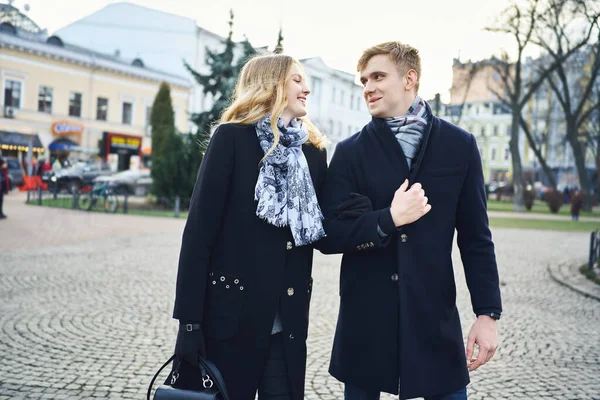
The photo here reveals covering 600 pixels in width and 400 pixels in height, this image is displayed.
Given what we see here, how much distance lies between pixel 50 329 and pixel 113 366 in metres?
1.38

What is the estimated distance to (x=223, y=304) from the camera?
2.34 meters

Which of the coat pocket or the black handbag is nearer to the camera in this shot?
the black handbag

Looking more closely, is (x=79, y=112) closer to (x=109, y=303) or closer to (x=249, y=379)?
(x=109, y=303)

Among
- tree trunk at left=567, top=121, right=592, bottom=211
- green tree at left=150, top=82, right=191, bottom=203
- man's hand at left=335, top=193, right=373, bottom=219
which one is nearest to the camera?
man's hand at left=335, top=193, right=373, bottom=219

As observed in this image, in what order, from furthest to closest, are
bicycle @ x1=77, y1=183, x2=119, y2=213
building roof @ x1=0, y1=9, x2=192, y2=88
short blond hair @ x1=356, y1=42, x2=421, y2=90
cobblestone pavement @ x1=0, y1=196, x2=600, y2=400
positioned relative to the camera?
building roof @ x1=0, y1=9, x2=192, y2=88 < bicycle @ x1=77, y1=183, x2=119, y2=213 < cobblestone pavement @ x1=0, y1=196, x2=600, y2=400 < short blond hair @ x1=356, y1=42, x2=421, y2=90

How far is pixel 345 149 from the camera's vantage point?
246cm

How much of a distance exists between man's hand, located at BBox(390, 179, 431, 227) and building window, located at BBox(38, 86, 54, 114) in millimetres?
39780

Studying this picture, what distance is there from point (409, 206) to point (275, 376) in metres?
0.92

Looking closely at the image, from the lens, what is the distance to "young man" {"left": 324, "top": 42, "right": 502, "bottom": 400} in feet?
7.34

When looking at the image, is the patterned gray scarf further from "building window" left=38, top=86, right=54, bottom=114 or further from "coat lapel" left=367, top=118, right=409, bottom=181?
"building window" left=38, top=86, right=54, bottom=114

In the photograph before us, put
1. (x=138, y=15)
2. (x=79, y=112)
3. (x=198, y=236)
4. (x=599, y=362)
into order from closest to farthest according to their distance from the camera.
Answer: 1. (x=198, y=236)
2. (x=599, y=362)
3. (x=79, y=112)
4. (x=138, y=15)

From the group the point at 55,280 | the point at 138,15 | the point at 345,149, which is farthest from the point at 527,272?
the point at 138,15

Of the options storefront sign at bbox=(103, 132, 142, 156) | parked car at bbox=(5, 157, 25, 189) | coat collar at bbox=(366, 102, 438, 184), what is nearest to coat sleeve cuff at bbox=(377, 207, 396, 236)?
Result: coat collar at bbox=(366, 102, 438, 184)

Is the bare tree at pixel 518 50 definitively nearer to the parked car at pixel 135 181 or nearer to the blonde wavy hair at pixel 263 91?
the parked car at pixel 135 181
